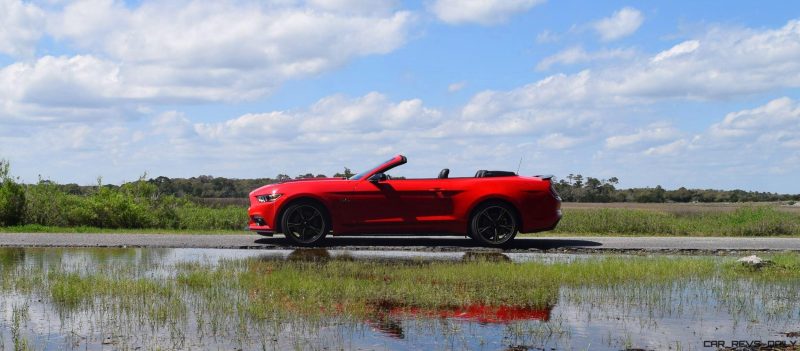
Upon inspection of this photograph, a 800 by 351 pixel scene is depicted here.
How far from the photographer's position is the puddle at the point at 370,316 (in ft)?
22.5

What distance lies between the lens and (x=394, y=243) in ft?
51.7

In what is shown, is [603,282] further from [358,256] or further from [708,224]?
[708,224]

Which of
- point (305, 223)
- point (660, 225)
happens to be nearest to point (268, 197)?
point (305, 223)

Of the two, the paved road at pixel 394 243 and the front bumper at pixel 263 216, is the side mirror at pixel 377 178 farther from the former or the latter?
the front bumper at pixel 263 216

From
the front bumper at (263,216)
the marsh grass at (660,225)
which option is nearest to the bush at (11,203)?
the front bumper at (263,216)

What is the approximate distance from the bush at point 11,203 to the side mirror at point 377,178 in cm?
1118

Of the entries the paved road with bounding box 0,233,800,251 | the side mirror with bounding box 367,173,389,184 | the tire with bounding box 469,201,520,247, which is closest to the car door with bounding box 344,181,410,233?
the side mirror with bounding box 367,173,389,184

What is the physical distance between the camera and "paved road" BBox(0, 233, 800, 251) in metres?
15.3

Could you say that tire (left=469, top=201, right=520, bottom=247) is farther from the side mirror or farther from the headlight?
the headlight

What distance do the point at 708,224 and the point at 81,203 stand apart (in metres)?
16.6

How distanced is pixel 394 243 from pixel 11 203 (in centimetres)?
1131

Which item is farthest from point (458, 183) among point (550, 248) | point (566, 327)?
point (566, 327)

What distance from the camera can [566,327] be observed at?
7.53 meters

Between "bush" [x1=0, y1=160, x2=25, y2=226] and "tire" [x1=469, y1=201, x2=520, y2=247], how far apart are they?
1275cm
